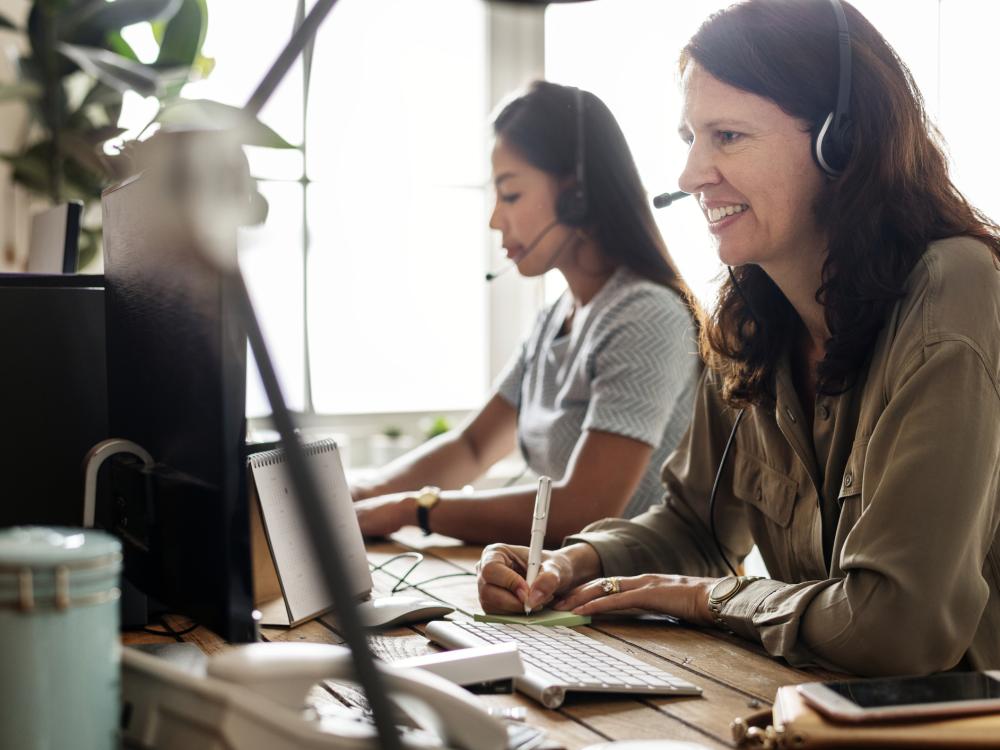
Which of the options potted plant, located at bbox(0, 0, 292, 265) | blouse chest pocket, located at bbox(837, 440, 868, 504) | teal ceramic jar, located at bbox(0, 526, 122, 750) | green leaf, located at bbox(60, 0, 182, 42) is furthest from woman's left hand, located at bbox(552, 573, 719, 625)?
green leaf, located at bbox(60, 0, 182, 42)

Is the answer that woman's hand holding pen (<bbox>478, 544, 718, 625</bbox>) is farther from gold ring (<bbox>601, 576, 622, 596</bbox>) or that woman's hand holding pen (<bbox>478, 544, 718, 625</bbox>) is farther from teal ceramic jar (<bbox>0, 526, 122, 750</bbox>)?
teal ceramic jar (<bbox>0, 526, 122, 750</bbox>)

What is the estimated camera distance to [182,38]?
2445 mm

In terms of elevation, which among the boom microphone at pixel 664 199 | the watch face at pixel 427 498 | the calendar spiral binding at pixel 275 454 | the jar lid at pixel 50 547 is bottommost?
the watch face at pixel 427 498

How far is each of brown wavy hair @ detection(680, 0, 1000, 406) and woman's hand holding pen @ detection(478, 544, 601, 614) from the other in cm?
37

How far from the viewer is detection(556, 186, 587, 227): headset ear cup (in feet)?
6.60

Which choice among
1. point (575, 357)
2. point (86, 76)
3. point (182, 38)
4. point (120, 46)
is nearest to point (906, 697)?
point (575, 357)

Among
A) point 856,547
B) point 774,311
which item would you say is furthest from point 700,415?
point 856,547

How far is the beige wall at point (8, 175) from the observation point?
9.36 feet

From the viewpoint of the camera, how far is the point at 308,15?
548mm

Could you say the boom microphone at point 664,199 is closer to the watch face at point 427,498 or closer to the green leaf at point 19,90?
the watch face at point 427,498

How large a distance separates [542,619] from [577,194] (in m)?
1.08

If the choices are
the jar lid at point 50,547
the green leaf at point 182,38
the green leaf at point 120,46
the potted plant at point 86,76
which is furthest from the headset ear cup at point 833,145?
the green leaf at point 120,46

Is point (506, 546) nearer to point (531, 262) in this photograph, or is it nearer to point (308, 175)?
point (531, 262)

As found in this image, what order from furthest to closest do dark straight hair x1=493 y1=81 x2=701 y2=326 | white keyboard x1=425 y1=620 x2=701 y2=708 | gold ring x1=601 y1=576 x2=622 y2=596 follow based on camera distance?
dark straight hair x1=493 y1=81 x2=701 y2=326, gold ring x1=601 y1=576 x2=622 y2=596, white keyboard x1=425 y1=620 x2=701 y2=708
